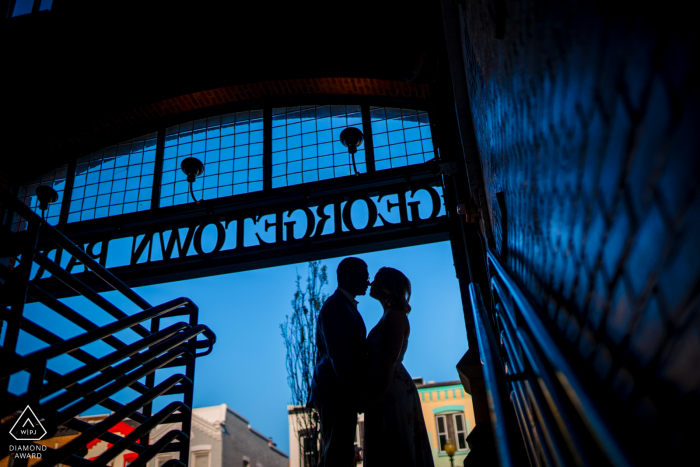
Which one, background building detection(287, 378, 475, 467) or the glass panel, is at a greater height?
the glass panel

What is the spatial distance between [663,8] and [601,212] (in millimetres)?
245

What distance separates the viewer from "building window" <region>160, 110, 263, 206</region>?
237 inches

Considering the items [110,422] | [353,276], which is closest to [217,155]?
[353,276]

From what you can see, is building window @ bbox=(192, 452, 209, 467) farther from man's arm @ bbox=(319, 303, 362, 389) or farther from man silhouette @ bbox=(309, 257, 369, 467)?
man's arm @ bbox=(319, 303, 362, 389)

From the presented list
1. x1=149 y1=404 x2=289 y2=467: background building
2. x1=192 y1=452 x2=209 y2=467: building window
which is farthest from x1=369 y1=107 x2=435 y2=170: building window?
x1=192 y1=452 x2=209 y2=467: building window

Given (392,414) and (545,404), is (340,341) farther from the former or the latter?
(545,404)

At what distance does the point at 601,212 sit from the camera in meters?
0.54

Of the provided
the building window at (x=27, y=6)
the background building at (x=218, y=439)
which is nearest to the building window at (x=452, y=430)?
the background building at (x=218, y=439)

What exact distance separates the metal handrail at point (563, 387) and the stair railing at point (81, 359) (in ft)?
5.73

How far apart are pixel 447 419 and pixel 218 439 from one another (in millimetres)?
7885

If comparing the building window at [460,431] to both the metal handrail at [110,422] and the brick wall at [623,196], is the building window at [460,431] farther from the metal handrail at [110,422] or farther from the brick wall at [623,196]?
the brick wall at [623,196]

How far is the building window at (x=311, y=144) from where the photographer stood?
19.1ft

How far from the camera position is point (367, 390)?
2170mm

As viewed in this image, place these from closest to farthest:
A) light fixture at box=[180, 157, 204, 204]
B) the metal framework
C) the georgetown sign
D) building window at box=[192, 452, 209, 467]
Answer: the metal framework, the georgetown sign, light fixture at box=[180, 157, 204, 204], building window at box=[192, 452, 209, 467]
